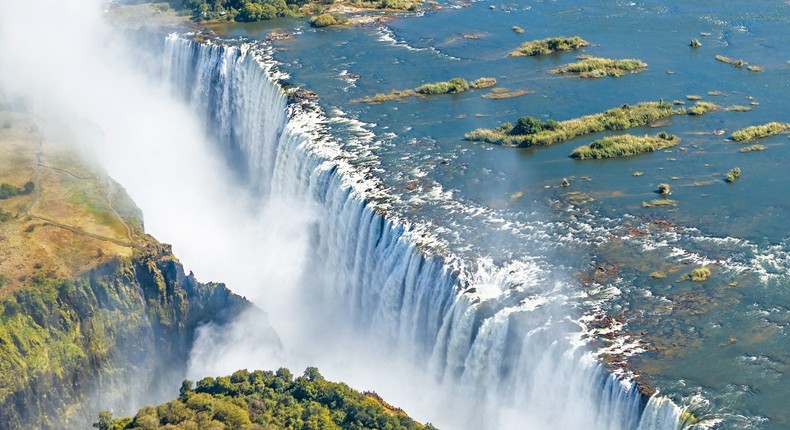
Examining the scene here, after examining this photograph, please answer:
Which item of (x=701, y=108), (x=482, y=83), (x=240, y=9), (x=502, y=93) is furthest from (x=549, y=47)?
(x=240, y=9)

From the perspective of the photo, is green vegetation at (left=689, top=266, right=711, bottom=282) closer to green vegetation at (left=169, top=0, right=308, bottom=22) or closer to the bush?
the bush

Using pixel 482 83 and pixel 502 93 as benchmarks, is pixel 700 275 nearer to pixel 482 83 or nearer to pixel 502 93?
pixel 502 93

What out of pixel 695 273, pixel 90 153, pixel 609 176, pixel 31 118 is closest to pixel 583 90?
pixel 609 176

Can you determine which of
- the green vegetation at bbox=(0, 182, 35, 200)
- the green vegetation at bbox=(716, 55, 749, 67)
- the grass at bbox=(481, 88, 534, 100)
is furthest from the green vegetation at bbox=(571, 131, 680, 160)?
the green vegetation at bbox=(0, 182, 35, 200)

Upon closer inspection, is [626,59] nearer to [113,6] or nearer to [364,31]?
[364,31]

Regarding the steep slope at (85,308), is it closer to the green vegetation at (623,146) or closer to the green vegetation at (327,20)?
the green vegetation at (623,146)

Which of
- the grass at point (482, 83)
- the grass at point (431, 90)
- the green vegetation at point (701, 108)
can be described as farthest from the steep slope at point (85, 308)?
the green vegetation at point (701, 108)
